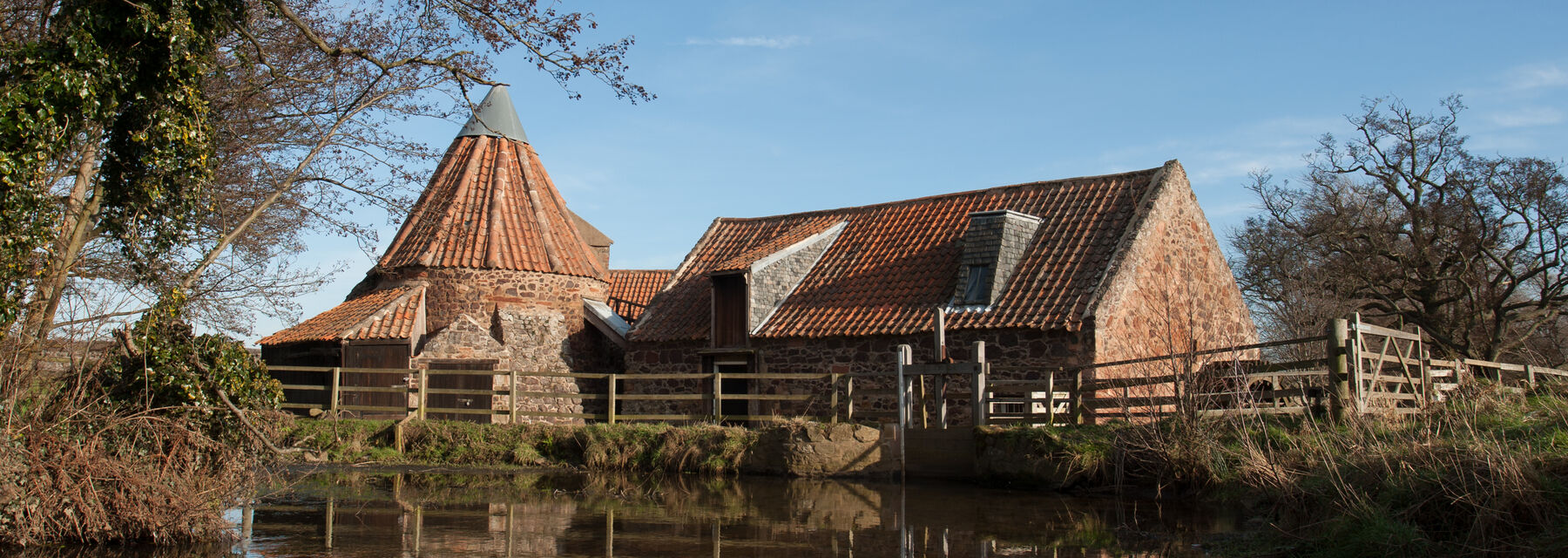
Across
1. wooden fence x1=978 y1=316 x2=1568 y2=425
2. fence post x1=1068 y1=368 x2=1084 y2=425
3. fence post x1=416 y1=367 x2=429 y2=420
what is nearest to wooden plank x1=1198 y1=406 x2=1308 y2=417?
wooden fence x1=978 y1=316 x2=1568 y2=425

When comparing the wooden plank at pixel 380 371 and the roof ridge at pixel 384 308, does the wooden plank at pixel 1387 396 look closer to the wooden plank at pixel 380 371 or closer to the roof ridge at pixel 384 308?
the wooden plank at pixel 380 371

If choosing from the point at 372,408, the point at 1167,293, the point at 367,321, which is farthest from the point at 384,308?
the point at 1167,293

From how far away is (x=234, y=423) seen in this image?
32.7 feet

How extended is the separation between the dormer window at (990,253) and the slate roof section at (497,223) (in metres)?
9.37

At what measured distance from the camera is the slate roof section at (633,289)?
1107 inches

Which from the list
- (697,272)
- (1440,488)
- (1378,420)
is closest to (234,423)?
(1440,488)

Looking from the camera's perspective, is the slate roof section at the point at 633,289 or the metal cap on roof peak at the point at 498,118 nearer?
the metal cap on roof peak at the point at 498,118


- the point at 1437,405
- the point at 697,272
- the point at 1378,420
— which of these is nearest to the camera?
the point at 1378,420

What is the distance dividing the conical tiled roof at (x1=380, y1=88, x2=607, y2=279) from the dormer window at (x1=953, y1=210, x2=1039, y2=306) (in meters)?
9.36

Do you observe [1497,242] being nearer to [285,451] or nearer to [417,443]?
[417,443]

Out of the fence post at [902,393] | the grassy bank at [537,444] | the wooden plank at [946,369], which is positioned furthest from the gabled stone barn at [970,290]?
the grassy bank at [537,444]

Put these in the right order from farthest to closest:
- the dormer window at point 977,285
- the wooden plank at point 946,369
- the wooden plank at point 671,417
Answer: the dormer window at point 977,285, the wooden plank at point 671,417, the wooden plank at point 946,369

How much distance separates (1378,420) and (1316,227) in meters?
22.1

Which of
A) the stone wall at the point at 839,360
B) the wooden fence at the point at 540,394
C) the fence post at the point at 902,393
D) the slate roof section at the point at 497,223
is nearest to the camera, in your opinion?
the fence post at the point at 902,393
